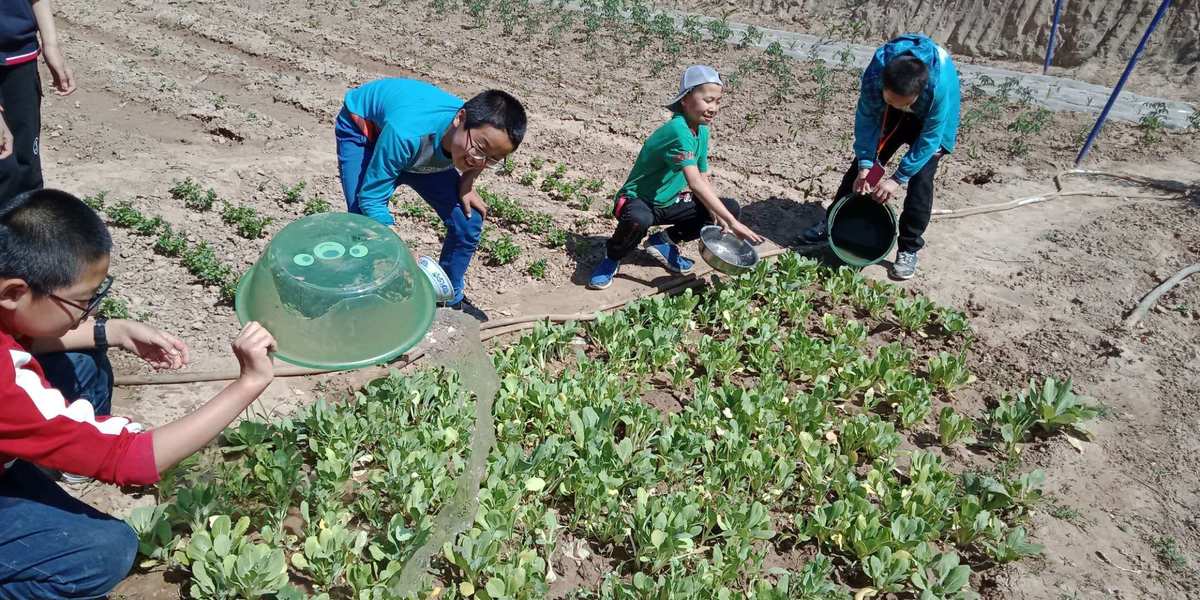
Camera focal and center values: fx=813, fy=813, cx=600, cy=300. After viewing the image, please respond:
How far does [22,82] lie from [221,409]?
275 cm

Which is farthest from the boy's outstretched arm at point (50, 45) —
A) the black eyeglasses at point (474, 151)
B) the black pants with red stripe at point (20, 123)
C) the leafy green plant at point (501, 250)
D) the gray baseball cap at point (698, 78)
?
the gray baseball cap at point (698, 78)

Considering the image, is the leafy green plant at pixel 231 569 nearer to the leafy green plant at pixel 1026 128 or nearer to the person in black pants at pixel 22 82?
the person in black pants at pixel 22 82

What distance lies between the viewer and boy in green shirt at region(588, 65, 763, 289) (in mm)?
4266

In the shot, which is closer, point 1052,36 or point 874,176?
point 874,176

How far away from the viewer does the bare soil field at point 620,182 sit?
143 inches

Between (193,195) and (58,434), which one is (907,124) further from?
(58,434)

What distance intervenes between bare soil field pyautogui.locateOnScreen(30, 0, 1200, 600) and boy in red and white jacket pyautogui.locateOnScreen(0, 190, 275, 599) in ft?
1.82

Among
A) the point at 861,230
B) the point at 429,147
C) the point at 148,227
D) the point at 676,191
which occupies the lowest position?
the point at 148,227

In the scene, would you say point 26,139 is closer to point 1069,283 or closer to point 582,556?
point 582,556

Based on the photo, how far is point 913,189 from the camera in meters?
5.19

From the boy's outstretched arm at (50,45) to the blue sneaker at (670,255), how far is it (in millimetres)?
3305

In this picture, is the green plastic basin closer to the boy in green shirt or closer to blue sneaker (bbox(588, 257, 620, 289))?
the boy in green shirt

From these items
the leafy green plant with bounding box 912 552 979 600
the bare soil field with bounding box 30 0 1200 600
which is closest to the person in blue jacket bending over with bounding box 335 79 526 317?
the bare soil field with bounding box 30 0 1200 600

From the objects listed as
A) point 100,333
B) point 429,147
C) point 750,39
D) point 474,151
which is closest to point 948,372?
point 474,151
